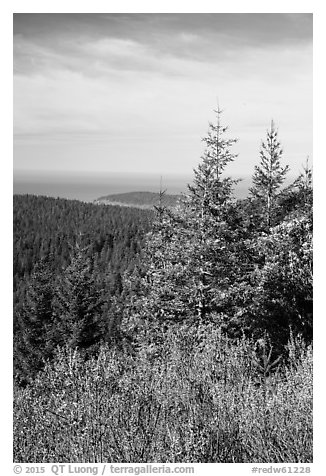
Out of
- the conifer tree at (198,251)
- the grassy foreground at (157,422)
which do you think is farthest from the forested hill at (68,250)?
the conifer tree at (198,251)

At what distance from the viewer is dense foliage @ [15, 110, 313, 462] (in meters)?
3.81

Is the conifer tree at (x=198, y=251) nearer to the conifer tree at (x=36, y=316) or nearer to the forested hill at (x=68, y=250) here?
the forested hill at (x=68, y=250)

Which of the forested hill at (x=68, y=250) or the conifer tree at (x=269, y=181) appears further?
the forested hill at (x=68, y=250)

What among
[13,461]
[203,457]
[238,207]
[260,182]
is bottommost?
[13,461]

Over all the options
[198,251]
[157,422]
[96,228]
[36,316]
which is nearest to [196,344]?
[157,422]

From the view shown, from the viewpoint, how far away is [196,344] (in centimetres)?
731

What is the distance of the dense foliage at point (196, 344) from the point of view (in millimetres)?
3814

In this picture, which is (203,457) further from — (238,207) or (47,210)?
(47,210)

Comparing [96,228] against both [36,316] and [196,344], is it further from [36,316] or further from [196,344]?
[196,344]

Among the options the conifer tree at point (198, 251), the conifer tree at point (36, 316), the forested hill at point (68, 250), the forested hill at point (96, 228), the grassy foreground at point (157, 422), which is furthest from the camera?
the forested hill at point (96, 228)

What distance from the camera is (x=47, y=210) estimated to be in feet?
273
